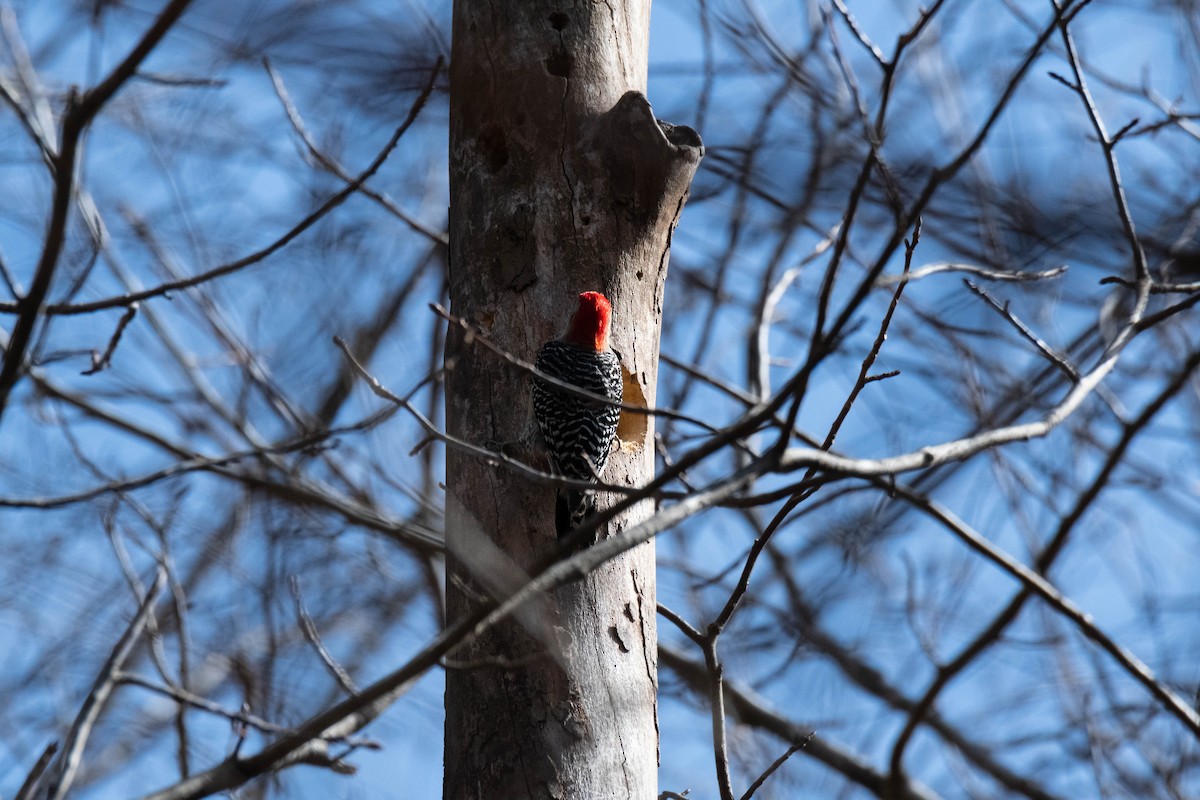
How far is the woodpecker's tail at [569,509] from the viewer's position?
349 cm

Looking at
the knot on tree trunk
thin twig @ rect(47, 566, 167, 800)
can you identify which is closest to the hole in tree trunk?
the knot on tree trunk

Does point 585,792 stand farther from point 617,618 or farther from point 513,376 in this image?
point 513,376

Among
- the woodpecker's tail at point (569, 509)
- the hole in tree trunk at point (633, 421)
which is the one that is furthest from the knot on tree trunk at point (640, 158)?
the woodpecker's tail at point (569, 509)

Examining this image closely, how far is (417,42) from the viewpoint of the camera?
4430 millimetres

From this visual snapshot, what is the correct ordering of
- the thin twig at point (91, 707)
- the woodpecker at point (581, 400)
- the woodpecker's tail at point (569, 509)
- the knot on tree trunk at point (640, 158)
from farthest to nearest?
the woodpecker at point (581, 400) < the knot on tree trunk at point (640, 158) < the woodpecker's tail at point (569, 509) < the thin twig at point (91, 707)

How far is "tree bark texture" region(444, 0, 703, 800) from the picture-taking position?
325 centimetres

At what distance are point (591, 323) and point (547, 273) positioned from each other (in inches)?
9.6

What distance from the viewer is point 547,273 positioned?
12.3 ft

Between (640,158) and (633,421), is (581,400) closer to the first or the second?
(633,421)

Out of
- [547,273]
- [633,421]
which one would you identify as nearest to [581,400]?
[633,421]

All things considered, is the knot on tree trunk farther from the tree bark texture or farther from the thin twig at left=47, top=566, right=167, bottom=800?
the thin twig at left=47, top=566, right=167, bottom=800

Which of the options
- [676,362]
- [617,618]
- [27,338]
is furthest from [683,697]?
[27,338]

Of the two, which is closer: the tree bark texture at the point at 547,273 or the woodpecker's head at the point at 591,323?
the tree bark texture at the point at 547,273

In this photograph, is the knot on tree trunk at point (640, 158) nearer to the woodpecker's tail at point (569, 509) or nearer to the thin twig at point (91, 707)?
the woodpecker's tail at point (569, 509)
